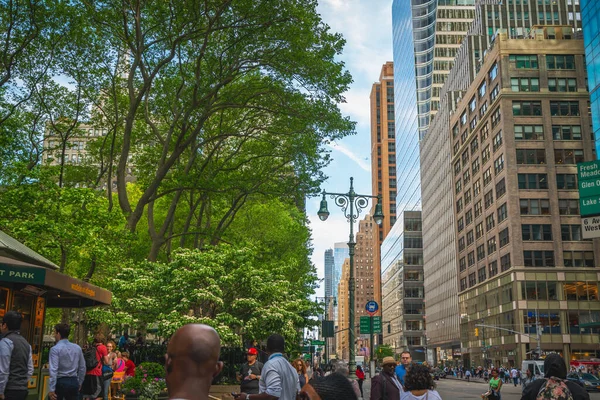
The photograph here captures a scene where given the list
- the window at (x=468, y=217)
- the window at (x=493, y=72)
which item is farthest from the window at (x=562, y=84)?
the window at (x=468, y=217)

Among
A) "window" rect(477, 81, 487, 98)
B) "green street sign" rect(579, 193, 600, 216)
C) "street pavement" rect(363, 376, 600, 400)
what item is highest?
"window" rect(477, 81, 487, 98)

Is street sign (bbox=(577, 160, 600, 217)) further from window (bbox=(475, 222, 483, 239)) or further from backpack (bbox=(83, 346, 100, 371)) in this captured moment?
window (bbox=(475, 222, 483, 239))

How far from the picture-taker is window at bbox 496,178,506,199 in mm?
72250

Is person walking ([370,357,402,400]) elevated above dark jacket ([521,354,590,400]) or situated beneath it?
situated beneath

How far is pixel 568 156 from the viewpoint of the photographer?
7138 centimetres

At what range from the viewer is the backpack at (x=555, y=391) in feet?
20.1

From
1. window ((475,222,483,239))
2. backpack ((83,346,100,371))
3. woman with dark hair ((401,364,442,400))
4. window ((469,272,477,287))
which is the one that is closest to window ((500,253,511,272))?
window ((475,222,483,239))

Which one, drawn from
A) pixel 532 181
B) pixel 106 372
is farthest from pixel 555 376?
pixel 532 181

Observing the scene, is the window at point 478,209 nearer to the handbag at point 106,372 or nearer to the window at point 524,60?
the window at point 524,60

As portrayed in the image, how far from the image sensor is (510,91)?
237 feet

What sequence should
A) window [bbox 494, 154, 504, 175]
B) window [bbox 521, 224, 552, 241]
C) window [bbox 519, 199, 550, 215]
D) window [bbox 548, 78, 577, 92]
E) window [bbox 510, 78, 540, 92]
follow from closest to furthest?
window [bbox 521, 224, 552, 241] < window [bbox 519, 199, 550, 215] < window [bbox 548, 78, 577, 92] < window [bbox 510, 78, 540, 92] < window [bbox 494, 154, 504, 175]

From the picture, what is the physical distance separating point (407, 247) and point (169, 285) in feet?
369

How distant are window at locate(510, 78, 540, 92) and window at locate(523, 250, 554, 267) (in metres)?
19.9

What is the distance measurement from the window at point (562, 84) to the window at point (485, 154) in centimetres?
1065
